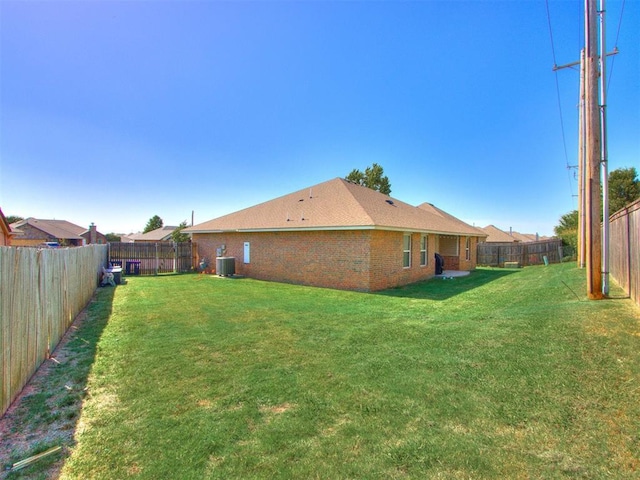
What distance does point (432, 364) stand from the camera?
15.1 feet

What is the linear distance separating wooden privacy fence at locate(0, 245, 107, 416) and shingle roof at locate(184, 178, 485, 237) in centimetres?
885

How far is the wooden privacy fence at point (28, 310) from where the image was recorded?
3.46 metres

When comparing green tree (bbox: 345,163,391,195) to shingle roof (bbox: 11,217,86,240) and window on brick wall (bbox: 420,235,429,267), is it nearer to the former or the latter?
window on brick wall (bbox: 420,235,429,267)

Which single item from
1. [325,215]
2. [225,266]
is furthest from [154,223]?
[325,215]

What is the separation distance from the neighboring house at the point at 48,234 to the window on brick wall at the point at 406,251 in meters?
36.9

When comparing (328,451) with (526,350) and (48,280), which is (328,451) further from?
(48,280)

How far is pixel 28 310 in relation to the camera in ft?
13.9

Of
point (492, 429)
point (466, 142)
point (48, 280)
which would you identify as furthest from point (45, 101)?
point (466, 142)

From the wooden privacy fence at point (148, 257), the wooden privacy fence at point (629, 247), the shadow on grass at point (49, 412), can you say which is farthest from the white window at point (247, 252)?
the wooden privacy fence at point (629, 247)

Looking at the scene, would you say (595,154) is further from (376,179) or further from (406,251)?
(376,179)

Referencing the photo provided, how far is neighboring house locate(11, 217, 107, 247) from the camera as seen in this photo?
40619 millimetres

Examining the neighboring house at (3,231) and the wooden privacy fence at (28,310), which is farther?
the neighboring house at (3,231)

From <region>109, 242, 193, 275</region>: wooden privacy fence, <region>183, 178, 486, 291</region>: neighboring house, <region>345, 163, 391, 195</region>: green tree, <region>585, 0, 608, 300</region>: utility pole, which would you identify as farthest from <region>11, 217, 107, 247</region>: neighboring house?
<region>585, 0, 608, 300</region>: utility pole

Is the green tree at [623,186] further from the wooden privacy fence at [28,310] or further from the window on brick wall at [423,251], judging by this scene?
the wooden privacy fence at [28,310]
